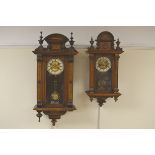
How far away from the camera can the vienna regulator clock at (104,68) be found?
154 cm

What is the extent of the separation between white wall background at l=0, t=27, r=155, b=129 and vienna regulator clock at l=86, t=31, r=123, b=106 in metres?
0.11

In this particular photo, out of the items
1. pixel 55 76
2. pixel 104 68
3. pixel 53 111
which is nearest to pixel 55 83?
pixel 55 76

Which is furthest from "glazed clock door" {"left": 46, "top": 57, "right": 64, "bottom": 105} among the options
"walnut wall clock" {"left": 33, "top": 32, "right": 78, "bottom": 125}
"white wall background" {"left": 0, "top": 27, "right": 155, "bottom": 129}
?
"white wall background" {"left": 0, "top": 27, "right": 155, "bottom": 129}

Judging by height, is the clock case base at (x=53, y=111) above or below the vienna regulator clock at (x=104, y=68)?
below

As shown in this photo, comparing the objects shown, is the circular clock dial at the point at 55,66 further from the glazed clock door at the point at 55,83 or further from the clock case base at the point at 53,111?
the clock case base at the point at 53,111

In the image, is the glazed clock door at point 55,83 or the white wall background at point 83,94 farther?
the white wall background at point 83,94

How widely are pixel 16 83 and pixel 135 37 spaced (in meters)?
0.85

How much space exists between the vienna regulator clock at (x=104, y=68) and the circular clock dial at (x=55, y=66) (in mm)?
186

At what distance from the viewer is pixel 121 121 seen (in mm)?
1697

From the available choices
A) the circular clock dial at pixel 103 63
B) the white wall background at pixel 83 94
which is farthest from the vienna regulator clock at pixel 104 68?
the white wall background at pixel 83 94

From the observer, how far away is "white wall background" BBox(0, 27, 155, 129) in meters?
1.67

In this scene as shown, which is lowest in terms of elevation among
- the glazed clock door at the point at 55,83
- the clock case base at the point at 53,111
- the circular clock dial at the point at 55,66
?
the clock case base at the point at 53,111
